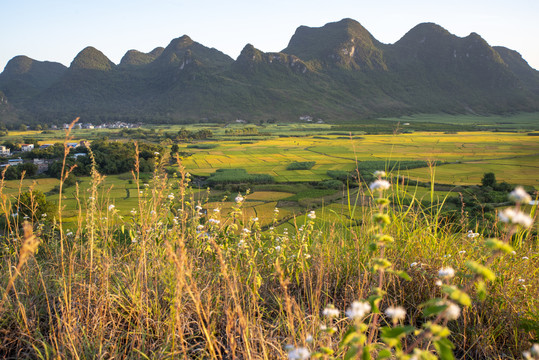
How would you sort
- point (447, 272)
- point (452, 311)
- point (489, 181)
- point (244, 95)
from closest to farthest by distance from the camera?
point (452, 311) < point (447, 272) < point (489, 181) < point (244, 95)

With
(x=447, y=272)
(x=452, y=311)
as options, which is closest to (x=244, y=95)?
(x=447, y=272)

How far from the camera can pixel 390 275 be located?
3.18 meters

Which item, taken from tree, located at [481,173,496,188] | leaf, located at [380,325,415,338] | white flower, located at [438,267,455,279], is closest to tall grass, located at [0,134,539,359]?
white flower, located at [438,267,455,279]

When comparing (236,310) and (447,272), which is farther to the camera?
(236,310)

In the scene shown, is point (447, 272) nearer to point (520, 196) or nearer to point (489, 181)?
point (520, 196)

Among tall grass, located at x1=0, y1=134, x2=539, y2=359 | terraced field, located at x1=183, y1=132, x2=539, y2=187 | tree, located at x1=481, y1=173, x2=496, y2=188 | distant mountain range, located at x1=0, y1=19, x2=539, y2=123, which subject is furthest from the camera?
distant mountain range, located at x1=0, y1=19, x2=539, y2=123


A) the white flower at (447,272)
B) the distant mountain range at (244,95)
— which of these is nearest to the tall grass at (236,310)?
the white flower at (447,272)

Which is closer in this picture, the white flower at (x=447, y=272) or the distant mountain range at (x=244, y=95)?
the white flower at (x=447, y=272)

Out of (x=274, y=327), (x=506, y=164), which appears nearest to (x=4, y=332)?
(x=274, y=327)

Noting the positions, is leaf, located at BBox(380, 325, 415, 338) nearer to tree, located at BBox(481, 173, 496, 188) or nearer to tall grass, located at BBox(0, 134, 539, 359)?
Result: tall grass, located at BBox(0, 134, 539, 359)

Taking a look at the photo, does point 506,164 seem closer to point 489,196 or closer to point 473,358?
point 489,196

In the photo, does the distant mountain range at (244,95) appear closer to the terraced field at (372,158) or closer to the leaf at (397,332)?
the terraced field at (372,158)

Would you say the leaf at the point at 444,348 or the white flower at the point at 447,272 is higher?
the white flower at the point at 447,272

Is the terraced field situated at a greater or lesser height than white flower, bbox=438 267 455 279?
lesser
